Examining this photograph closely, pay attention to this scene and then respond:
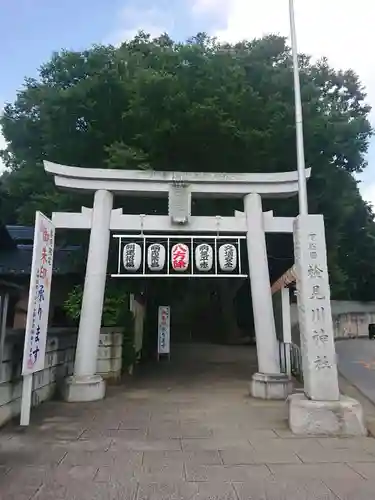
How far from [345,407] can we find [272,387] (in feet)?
9.73

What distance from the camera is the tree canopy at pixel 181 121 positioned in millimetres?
12180

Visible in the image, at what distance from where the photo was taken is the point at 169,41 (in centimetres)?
1900

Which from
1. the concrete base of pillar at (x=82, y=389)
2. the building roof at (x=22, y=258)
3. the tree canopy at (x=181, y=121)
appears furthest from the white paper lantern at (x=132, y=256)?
the building roof at (x=22, y=258)

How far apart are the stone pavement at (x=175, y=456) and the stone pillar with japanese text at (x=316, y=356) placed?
269 mm

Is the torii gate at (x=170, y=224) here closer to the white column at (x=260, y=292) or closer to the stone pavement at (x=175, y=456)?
the white column at (x=260, y=292)

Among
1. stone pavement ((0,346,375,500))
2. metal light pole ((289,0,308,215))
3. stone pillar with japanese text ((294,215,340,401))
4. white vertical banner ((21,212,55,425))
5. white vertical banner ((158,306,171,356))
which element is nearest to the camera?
stone pavement ((0,346,375,500))

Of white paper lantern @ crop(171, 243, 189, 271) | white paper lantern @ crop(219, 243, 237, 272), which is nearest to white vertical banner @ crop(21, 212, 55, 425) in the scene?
white paper lantern @ crop(171, 243, 189, 271)

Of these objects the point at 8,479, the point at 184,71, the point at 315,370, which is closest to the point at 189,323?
the point at 184,71

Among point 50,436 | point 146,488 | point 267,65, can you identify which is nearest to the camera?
point 146,488

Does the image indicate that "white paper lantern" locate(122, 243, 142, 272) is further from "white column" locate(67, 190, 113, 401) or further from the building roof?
the building roof

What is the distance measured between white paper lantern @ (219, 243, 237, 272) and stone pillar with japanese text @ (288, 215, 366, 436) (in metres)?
2.48

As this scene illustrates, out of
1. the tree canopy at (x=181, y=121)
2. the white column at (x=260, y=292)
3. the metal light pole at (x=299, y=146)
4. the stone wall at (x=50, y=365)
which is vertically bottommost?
the stone wall at (x=50, y=365)

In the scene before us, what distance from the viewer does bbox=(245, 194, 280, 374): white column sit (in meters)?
9.18

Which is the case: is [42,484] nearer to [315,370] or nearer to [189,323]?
[315,370]
